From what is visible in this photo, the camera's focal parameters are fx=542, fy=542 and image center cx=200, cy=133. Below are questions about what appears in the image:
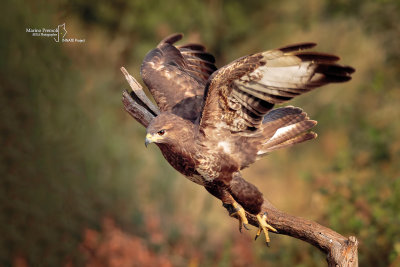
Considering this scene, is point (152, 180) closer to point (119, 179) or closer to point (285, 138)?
point (119, 179)

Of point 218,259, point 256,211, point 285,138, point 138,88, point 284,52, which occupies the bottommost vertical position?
point 218,259

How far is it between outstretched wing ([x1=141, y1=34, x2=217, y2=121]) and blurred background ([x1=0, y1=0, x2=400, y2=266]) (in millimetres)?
2432

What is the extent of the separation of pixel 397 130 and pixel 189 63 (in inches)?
204

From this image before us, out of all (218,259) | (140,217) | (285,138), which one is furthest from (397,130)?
(285,138)

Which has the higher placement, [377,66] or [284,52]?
[284,52]

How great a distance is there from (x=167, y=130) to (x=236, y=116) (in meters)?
0.60

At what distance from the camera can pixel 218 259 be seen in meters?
8.73

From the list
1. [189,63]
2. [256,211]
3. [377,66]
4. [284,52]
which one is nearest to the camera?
[284,52]

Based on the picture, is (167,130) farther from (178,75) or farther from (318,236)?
(318,236)

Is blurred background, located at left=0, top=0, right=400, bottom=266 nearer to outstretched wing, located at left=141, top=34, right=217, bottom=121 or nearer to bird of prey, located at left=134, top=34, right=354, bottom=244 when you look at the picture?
bird of prey, located at left=134, top=34, right=354, bottom=244

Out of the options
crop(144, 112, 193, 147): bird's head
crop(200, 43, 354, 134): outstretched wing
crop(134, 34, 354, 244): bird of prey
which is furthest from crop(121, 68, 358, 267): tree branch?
crop(144, 112, 193, 147): bird's head

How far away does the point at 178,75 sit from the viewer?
508cm

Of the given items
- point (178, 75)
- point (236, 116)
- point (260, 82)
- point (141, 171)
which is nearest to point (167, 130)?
point (236, 116)

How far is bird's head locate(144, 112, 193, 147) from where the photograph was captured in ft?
13.6
